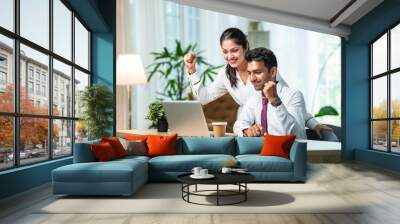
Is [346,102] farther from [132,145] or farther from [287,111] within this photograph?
[132,145]

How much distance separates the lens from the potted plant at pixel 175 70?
379 inches

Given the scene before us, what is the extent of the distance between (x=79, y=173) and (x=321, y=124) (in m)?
6.06

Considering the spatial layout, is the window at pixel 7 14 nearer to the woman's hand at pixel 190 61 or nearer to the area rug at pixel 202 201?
the area rug at pixel 202 201

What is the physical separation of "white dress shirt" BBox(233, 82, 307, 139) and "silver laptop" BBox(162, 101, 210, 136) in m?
1.40

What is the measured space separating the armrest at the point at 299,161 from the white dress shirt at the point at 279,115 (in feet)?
7.64

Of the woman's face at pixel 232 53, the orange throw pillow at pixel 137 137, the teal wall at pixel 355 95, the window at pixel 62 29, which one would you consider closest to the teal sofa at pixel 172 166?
the orange throw pillow at pixel 137 137

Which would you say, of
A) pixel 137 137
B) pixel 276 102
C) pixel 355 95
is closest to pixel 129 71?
pixel 137 137

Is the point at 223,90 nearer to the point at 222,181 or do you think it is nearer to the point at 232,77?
the point at 232,77

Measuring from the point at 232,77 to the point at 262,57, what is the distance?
70 cm

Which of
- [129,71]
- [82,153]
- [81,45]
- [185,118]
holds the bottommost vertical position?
[82,153]

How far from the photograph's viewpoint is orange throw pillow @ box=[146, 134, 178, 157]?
255 inches

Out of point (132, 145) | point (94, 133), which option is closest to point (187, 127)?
point (132, 145)

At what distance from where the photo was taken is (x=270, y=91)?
8555 millimetres

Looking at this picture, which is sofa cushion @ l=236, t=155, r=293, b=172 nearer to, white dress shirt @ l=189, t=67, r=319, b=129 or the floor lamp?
white dress shirt @ l=189, t=67, r=319, b=129
